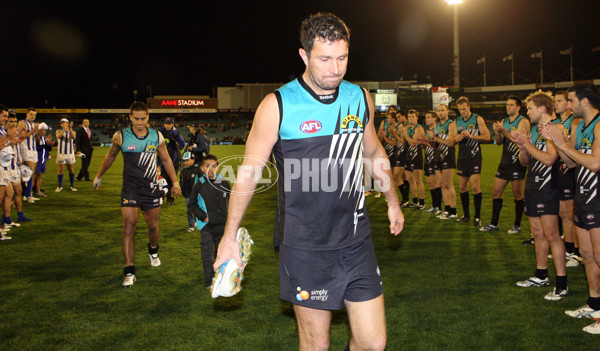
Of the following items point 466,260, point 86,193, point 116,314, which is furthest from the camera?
point 86,193

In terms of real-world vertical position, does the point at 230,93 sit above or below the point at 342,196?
above

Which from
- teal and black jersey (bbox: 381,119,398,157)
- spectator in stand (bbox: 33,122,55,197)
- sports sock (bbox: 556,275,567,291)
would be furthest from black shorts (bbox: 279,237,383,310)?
spectator in stand (bbox: 33,122,55,197)

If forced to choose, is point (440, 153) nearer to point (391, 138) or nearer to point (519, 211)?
point (519, 211)

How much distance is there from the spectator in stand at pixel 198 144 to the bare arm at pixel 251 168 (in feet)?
25.7

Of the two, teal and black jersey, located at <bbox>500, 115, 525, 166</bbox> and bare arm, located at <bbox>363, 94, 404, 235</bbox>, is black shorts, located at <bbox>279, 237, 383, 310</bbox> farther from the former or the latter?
teal and black jersey, located at <bbox>500, 115, 525, 166</bbox>

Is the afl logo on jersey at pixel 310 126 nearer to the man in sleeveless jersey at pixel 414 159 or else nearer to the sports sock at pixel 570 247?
the sports sock at pixel 570 247

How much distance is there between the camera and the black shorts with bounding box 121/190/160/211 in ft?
22.4

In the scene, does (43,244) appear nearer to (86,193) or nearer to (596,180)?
(86,193)

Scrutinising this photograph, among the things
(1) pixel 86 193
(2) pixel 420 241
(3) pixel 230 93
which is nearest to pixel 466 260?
(2) pixel 420 241

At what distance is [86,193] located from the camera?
16.8 metres

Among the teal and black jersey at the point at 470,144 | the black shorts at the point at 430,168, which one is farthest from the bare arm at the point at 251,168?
the black shorts at the point at 430,168

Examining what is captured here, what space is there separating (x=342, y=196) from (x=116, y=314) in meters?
3.92

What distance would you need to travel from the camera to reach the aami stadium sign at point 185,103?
7744 cm

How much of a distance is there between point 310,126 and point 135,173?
15.2ft
